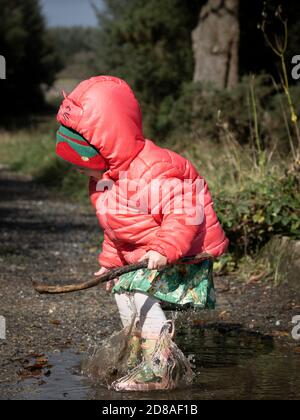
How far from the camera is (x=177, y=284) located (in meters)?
4.46

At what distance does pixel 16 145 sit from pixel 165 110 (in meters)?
8.03

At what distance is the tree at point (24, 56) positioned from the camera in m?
43.2

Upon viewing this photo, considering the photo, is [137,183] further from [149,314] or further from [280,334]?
[280,334]

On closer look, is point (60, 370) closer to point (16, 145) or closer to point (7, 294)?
point (7, 294)

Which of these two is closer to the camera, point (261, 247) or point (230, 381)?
point (230, 381)

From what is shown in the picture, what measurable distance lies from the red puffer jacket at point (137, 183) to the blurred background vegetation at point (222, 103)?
2905mm

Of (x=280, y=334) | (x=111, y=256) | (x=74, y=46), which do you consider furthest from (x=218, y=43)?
(x=74, y=46)

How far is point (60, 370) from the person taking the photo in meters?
4.84

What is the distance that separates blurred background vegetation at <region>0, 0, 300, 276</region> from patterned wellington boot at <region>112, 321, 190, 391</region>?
→ 298 cm

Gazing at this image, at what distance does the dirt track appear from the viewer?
213 inches

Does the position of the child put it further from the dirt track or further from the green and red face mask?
the dirt track

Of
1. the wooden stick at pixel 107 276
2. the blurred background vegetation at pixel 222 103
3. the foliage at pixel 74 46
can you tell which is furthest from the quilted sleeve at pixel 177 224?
the foliage at pixel 74 46

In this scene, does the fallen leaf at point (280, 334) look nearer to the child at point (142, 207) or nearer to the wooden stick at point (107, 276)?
the child at point (142, 207)
